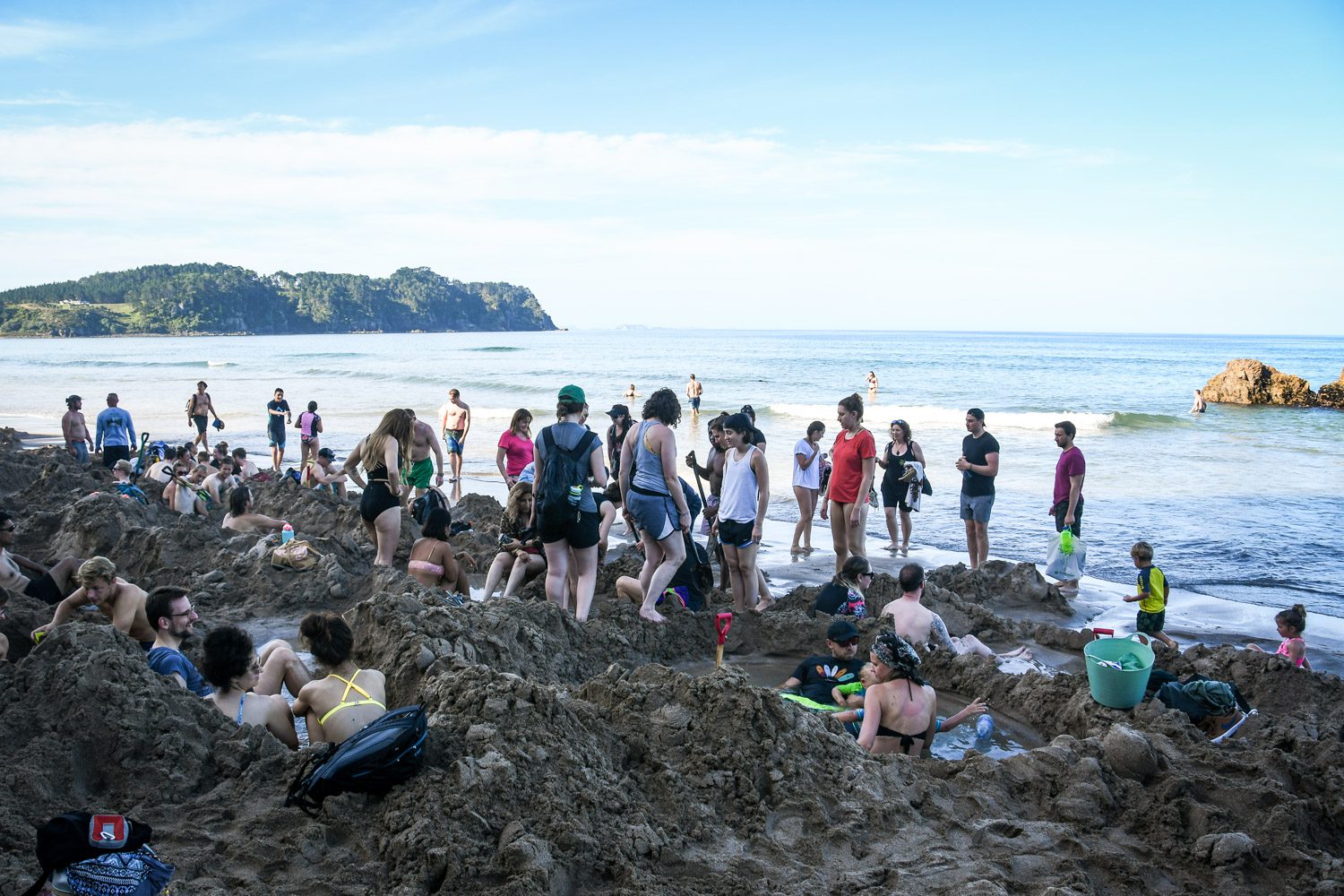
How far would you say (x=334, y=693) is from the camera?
464cm

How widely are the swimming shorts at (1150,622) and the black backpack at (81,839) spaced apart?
24.7ft

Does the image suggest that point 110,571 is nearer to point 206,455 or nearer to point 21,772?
point 21,772

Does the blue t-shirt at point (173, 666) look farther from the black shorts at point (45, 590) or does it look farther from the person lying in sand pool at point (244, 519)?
the person lying in sand pool at point (244, 519)

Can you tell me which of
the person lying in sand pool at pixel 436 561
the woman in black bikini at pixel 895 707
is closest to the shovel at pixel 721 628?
the woman in black bikini at pixel 895 707

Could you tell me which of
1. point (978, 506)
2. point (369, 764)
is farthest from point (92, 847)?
point (978, 506)

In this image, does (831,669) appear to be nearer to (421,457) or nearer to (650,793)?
(650,793)

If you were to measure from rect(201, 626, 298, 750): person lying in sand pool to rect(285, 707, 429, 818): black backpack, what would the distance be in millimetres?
1168

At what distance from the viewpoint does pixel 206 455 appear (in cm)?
1537

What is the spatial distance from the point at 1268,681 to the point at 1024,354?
74393mm

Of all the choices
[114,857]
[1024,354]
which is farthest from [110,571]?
[1024,354]

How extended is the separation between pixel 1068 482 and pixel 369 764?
8.00 m

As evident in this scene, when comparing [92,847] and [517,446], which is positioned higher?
→ [517,446]

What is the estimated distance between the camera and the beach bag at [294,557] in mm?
8750

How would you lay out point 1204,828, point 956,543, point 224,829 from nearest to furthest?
point 224,829
point 1204,828
point 956,543
